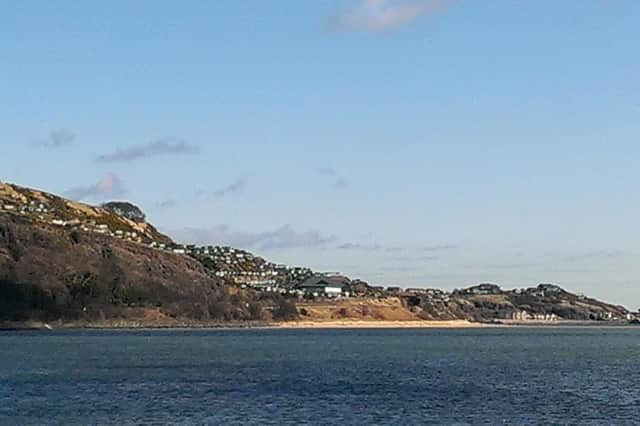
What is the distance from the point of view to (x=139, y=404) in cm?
6762

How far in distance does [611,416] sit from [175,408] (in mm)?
24741

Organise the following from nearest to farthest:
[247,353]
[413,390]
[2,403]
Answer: [2,403], [413,390], [247,353]

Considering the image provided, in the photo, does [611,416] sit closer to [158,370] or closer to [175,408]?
[175,408]

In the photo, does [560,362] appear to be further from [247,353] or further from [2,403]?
[2,403]

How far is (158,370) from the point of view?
329 ft

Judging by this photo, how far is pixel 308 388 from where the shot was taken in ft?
265

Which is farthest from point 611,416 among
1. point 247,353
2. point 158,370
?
point 247,353

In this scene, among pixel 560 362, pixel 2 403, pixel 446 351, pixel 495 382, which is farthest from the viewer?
pixel 446 351

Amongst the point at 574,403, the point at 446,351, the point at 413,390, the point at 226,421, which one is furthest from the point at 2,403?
the point at 446,351

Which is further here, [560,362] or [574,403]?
[560,362]

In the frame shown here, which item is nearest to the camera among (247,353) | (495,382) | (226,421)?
(226,421)

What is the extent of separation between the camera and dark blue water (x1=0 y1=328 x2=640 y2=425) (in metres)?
62.0

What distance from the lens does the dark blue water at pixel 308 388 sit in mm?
62031

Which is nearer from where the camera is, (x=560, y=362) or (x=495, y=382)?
(x=495, y=382)
